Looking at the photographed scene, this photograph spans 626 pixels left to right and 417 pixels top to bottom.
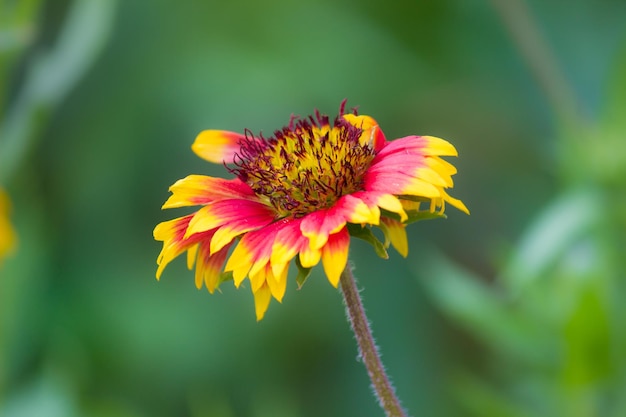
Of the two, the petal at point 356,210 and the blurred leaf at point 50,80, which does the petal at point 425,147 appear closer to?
the petal at point 356,210

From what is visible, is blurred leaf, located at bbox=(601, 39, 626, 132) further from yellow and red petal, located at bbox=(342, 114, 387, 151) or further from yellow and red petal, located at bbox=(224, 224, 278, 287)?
yellow and red petal, located at bbox=(224, 224, 278, 287)

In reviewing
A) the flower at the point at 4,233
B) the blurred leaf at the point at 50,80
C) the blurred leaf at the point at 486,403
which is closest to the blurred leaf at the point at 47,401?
the flower at the point at 4,233

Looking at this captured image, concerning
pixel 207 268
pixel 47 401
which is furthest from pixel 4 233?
pixel 207 268

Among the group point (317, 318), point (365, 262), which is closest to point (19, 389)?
point (317, 318)

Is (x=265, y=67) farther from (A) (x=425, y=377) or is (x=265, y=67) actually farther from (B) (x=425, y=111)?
(A) (x=425, y=377)

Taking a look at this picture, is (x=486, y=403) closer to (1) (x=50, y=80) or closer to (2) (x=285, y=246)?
(2) (x=285, y=246)
